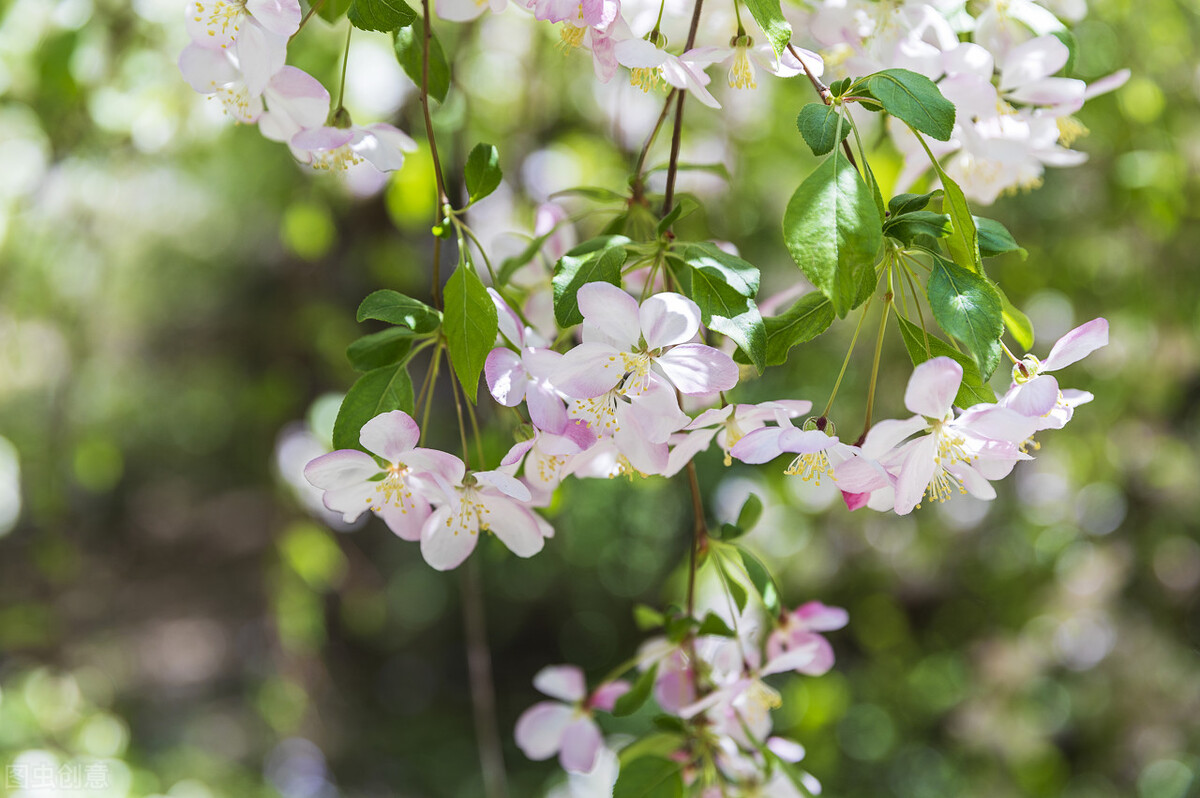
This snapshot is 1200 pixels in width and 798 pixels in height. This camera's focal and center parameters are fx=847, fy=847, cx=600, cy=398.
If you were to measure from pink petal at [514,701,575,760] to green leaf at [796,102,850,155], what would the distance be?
0.55m

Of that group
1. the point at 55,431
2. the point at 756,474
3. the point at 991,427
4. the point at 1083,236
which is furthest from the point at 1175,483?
the point at 55,431

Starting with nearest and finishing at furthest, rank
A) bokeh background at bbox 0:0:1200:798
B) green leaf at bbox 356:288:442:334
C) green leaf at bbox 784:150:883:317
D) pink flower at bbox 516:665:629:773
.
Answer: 1. green leaf at bbox 784:150:883:317
2. green leaf at bbox 356:288:442:334
3. pink flower at bbox 516:665:629:773
4. bokeh background at bbox 0:0:1200:798

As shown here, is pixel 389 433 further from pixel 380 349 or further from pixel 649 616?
pixel 649 616

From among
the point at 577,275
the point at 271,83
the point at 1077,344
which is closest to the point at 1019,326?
the point at 1077,344

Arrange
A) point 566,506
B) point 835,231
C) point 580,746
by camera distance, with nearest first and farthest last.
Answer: point 835,231, point 580,746, point 566,506

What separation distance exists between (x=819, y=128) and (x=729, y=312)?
0.10 m

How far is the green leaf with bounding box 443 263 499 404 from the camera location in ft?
1.48

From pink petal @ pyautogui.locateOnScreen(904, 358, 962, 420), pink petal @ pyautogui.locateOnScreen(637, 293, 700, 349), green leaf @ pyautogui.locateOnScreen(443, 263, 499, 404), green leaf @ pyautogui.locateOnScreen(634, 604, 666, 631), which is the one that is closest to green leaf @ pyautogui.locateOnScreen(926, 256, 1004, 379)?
pink petal @ pyautogui.locateOnScreen(904, 358, 962, 420)

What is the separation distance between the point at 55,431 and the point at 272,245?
3538mm

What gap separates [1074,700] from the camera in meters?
2.53

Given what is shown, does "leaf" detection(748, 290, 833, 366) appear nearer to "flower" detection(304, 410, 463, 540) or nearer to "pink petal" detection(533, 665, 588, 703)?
"flower" detection(304, 410, 463, 540)

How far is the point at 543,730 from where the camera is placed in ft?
2.48

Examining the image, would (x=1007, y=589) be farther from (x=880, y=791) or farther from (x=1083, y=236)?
(x=1083, y=236)

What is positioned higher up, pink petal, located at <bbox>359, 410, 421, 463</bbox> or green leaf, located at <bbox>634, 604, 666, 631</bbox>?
pink petal, located at <bbox>359, 410, 421, 463</bbox>
